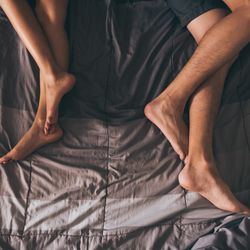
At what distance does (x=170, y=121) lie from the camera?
1.18m

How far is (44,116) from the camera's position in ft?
4.00

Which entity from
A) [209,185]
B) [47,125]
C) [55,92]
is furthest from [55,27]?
[209,185]

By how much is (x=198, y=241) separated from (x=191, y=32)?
0.70m

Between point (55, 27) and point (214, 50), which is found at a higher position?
point (55, 27)

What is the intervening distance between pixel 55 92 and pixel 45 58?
12 cm

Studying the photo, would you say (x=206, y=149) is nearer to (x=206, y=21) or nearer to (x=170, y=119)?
(x=170, y=119)

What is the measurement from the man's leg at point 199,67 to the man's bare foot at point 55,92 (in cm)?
27

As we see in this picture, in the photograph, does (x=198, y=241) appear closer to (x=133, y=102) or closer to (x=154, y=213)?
(x=154, y=213)

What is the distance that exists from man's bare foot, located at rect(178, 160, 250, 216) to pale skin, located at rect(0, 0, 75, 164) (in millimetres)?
A: 425

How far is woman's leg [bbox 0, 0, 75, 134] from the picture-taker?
1.20 metres

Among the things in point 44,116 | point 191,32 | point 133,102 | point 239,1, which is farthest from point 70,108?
point 239,1

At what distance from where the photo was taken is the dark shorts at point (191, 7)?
4.11ft

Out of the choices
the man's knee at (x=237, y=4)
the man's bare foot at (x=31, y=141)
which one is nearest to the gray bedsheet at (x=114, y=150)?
the man's bare foot at (x=31, y=141)

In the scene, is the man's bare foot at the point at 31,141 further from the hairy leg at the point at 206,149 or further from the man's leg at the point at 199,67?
→ the hairy leg at the point at 206,149
